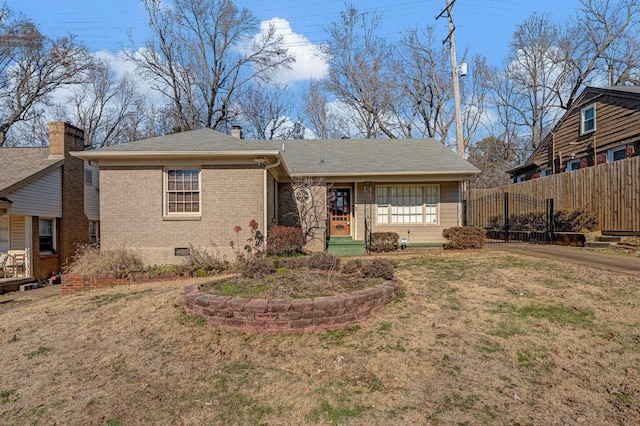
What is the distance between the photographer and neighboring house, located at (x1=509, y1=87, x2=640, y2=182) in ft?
47.5

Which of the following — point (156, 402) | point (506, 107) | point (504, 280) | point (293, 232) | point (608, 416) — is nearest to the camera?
point (608, 416)

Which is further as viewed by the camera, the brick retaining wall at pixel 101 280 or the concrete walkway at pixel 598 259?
the brick retaining wall at pixel 101 280

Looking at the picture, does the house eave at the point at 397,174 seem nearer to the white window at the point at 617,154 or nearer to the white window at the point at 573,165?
the white window at the point at 617,154

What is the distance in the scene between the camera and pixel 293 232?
1114 centimetres

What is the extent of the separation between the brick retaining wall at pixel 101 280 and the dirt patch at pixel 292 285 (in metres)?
4.16

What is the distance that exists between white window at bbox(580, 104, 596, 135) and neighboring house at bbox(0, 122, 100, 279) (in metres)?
23.3

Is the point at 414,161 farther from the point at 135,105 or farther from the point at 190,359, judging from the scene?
the point at 135,105

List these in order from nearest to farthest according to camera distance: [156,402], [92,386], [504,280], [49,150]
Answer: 1. [156,402]
2. [92,386]
3. [504,280]
4. [49,150]

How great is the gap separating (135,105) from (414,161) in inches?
1160

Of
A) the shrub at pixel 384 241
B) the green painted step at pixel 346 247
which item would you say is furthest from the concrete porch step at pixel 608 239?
the green painted step at pixel 346 247

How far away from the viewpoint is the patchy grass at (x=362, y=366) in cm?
306

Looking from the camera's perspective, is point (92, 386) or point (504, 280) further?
point (504, 280)

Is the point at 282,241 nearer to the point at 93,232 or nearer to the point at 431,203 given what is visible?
the point at 431,203

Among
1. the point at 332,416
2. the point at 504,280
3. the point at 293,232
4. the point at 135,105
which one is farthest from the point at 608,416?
the point at 135,105
